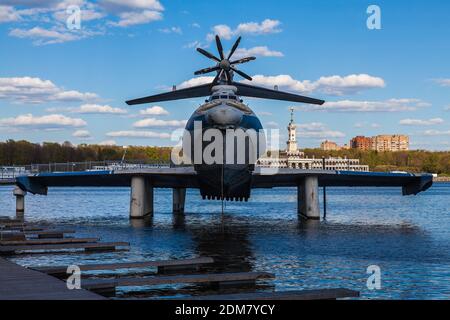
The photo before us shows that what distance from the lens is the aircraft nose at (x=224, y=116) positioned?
30.4 m

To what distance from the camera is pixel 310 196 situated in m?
39.5

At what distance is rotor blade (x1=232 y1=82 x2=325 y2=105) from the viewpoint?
39616 mm

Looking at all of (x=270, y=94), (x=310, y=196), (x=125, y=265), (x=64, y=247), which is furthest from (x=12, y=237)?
(x=270, y=94)

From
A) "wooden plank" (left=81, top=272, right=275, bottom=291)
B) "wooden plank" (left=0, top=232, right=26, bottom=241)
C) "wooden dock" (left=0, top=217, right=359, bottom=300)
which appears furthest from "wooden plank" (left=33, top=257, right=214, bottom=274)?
"wooden plank" (left=0, top=232, right=26, bottom=241)

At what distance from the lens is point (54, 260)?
71.3ft

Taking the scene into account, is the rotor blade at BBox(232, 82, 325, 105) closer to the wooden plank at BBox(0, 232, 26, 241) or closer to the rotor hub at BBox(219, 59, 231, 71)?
the rotor hub at BBox(219, 59, 231, 71)

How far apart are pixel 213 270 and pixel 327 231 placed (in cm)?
1604

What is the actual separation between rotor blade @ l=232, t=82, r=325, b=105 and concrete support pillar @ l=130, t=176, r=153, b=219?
27.4 ft

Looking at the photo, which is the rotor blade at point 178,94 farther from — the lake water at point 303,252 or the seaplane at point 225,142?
the lake water at point 303,252

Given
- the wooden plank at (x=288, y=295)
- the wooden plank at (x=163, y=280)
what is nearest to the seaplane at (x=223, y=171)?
the wooden plank at (x=163, y=280)

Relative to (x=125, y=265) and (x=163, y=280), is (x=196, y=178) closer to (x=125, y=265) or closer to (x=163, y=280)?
(x=125, y=265)

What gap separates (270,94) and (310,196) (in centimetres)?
687
